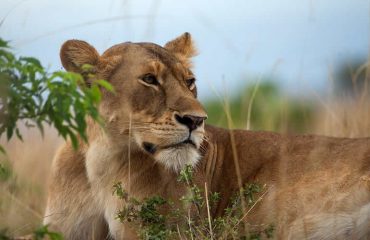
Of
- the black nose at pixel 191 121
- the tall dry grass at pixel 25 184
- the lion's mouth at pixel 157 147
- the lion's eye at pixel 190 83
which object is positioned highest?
the lion's eye at pixel 190 83

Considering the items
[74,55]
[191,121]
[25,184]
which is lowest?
[25,184]

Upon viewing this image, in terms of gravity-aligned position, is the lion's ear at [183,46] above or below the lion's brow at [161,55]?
above

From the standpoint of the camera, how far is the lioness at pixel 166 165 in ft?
15.1

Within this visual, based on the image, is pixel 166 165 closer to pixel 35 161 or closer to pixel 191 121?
A: pixel 191 121

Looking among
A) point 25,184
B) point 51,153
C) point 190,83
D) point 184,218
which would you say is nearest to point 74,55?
point 190,83

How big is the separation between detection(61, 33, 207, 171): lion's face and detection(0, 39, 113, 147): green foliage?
124cm

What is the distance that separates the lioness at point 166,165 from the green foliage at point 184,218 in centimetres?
12

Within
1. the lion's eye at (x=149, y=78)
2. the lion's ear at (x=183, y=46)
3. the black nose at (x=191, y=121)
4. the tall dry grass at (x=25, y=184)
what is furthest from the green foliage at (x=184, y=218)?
the lion's ear at (x=183, y=46)

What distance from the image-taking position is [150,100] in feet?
15.4

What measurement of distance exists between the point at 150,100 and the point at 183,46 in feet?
3.14

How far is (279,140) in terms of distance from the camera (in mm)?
5496

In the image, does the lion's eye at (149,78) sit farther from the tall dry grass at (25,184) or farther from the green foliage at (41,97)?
the green foliage at (41,97)

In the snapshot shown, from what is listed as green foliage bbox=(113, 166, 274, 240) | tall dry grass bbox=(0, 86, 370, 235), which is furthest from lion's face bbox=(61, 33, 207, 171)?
tall dry grass bbox=(0, 86, 370, 235)

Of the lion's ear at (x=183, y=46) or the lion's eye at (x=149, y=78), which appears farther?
the lion's ear at (x=183, y=46)
